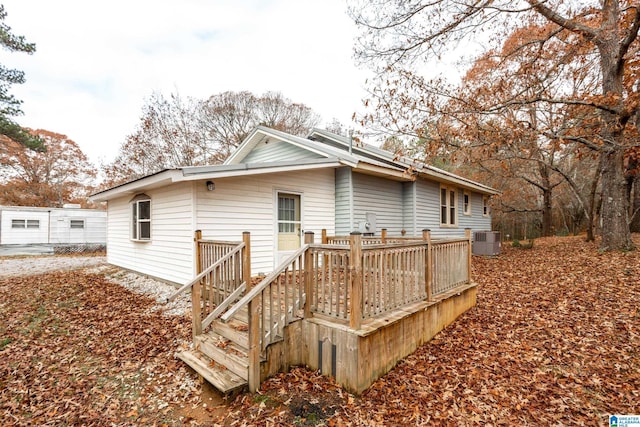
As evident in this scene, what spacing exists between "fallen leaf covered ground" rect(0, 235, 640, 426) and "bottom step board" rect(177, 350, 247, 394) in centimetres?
17

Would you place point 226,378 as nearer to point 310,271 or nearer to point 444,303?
point 310,271

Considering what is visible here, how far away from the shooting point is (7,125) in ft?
46.0

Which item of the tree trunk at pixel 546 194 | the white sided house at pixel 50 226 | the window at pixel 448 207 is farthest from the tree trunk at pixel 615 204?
the white sided house at pixel 50 226

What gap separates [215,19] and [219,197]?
7302 mm

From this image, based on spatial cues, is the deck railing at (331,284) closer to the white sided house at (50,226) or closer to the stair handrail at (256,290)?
the stair handrail at (256,290)

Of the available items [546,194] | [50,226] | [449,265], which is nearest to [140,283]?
[449,265]

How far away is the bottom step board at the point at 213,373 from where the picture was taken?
10.7 feet

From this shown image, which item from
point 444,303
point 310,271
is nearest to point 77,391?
point 310,271

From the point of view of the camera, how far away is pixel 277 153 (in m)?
10.6

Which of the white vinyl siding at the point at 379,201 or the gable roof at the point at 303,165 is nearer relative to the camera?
the gable roof at the point at 303,165

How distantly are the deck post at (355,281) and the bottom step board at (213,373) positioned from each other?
1445mm

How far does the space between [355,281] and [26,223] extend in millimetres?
22800

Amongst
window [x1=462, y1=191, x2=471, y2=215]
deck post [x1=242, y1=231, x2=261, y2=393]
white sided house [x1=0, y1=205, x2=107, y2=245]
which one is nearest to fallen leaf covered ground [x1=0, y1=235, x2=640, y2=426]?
deck post [x1=242, y1=231, x2=261, y2=393]

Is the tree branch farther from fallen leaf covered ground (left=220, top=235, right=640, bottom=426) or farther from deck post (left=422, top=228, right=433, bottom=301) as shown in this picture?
deck post (left=422, top=228, right=433, bottom=301)
